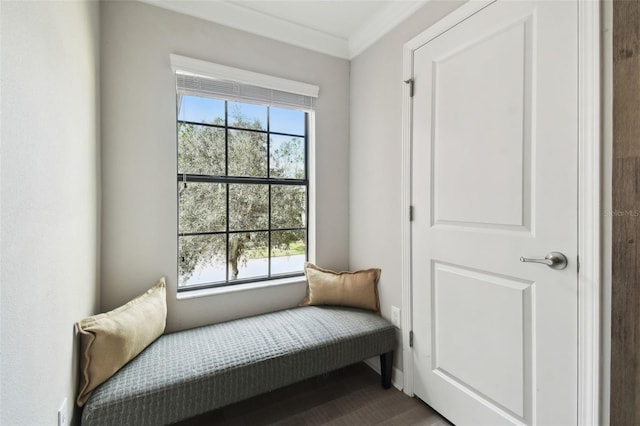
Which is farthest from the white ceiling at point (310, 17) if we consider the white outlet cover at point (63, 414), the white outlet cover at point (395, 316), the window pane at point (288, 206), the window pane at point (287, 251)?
the white outlet cover at point (63, 414)

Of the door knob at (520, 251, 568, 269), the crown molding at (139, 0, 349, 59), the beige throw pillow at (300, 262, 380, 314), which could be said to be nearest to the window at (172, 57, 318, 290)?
the beige throw pillow at (300, 262, 380, 314)

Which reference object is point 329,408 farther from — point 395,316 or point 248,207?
point 248,207

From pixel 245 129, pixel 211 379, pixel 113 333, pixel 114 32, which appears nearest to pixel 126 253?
pixel 113 333

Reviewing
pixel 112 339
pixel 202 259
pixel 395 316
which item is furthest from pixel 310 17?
pixel 112 339

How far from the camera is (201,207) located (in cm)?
196

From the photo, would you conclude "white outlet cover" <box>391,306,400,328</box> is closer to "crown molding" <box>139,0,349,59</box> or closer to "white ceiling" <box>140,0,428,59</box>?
"white ceiling" <box>140,0,428,59</box>

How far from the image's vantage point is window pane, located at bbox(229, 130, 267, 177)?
6.73 ft

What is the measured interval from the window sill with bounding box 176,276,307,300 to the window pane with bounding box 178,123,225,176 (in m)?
0.81

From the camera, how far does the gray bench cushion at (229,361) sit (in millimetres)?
1210

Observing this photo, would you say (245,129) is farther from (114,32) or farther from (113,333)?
(113,333)

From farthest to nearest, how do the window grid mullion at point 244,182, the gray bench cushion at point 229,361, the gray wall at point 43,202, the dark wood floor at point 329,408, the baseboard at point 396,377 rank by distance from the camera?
the window grid mullion at point 244,182
the baseboard at point 396,377
the dark wood floor at point 329,408
the gray bench cushion at point 229,361
the gray wall at point 43,202

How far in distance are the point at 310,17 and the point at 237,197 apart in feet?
4.55

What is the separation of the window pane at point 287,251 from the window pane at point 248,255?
64 millimetres

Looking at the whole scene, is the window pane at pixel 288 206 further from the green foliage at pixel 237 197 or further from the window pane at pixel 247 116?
the window pane at pixel 247 116
